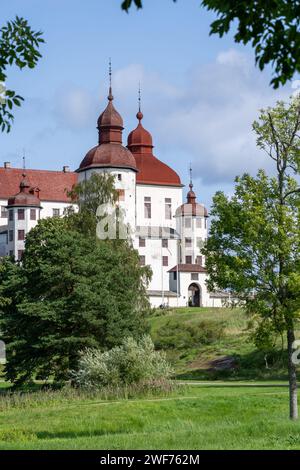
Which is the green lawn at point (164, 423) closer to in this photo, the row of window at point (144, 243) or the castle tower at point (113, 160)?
the castle tower at point (113, 160)

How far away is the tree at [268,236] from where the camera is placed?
26547 mm

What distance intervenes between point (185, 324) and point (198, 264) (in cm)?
3170

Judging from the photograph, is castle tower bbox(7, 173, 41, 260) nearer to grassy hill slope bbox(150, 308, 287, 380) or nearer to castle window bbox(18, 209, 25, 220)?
castle window bbox(18, 209, 25, 220)

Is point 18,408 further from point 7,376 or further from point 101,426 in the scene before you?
point 7,376

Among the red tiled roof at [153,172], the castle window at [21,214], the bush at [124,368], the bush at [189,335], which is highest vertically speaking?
the red tiled roof at [153,172]

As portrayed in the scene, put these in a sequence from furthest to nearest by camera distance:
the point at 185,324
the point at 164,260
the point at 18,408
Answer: the point at 164,260 < the point at 185,324 < the point at 18,408

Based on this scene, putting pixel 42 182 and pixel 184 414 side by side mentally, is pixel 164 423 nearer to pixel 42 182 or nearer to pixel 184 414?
pixel 184 414

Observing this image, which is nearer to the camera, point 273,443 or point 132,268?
point 273,443

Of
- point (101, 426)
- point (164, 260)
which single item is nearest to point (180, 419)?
point (101, 426)

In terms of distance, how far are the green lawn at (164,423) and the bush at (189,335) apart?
23.1 meters

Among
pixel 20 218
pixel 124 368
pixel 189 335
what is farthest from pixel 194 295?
pixel 124 368

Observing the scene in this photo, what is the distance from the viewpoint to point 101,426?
27797 mm

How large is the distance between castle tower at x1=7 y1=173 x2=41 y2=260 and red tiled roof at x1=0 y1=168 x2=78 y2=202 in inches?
313

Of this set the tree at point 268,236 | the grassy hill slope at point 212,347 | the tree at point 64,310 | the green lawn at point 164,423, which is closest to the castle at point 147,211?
the grassy hill slope at point 212,347
